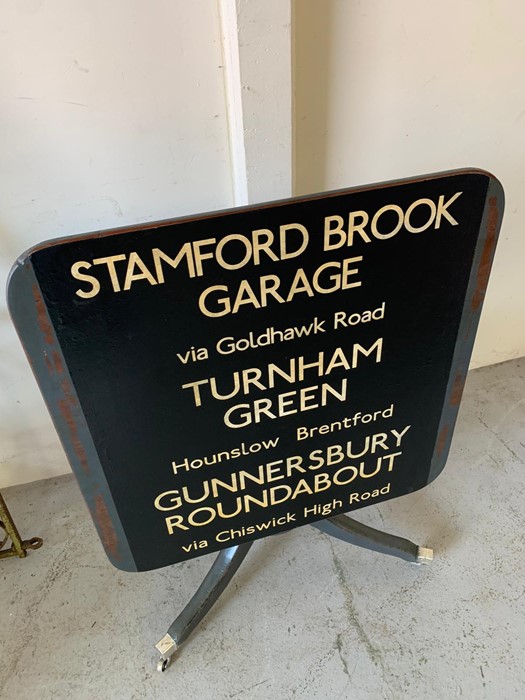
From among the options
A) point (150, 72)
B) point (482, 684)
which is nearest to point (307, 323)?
point (150, 72)

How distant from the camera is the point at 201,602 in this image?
145 centimetres

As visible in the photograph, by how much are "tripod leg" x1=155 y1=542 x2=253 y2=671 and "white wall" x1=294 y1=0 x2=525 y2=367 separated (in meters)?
1.09

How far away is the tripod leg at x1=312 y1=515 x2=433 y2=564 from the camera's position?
5.04ft

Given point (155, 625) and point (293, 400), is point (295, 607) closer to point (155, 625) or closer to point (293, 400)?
point (155, 625)

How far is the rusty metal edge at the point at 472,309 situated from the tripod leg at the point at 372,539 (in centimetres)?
33

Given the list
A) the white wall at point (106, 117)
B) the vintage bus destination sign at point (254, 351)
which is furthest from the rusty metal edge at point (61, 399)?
the white wall at point (106, 117)

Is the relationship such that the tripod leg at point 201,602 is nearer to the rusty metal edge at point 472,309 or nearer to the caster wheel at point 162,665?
the caster wheel at point 162,665

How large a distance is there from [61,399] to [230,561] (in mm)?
806

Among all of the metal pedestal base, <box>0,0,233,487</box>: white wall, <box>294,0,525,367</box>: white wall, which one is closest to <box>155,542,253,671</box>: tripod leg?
the metal pedestal base

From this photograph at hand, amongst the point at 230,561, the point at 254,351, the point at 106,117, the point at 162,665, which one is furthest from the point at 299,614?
the point at 106,117

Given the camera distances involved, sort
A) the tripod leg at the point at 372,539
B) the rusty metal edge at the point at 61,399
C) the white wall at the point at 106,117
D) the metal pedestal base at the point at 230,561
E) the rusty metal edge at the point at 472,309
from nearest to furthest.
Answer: the rusty metal edge at the point at 61,399, the rusty metal edge at the point at 472,309, the white wall at the point at 106,117, the metal pedestal base at the point at 230,561, the tripod leg at the point at 372,539

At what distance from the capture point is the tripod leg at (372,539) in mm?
1537

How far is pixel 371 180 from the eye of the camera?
160cm

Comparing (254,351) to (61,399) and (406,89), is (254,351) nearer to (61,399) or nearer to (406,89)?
(61,399)
